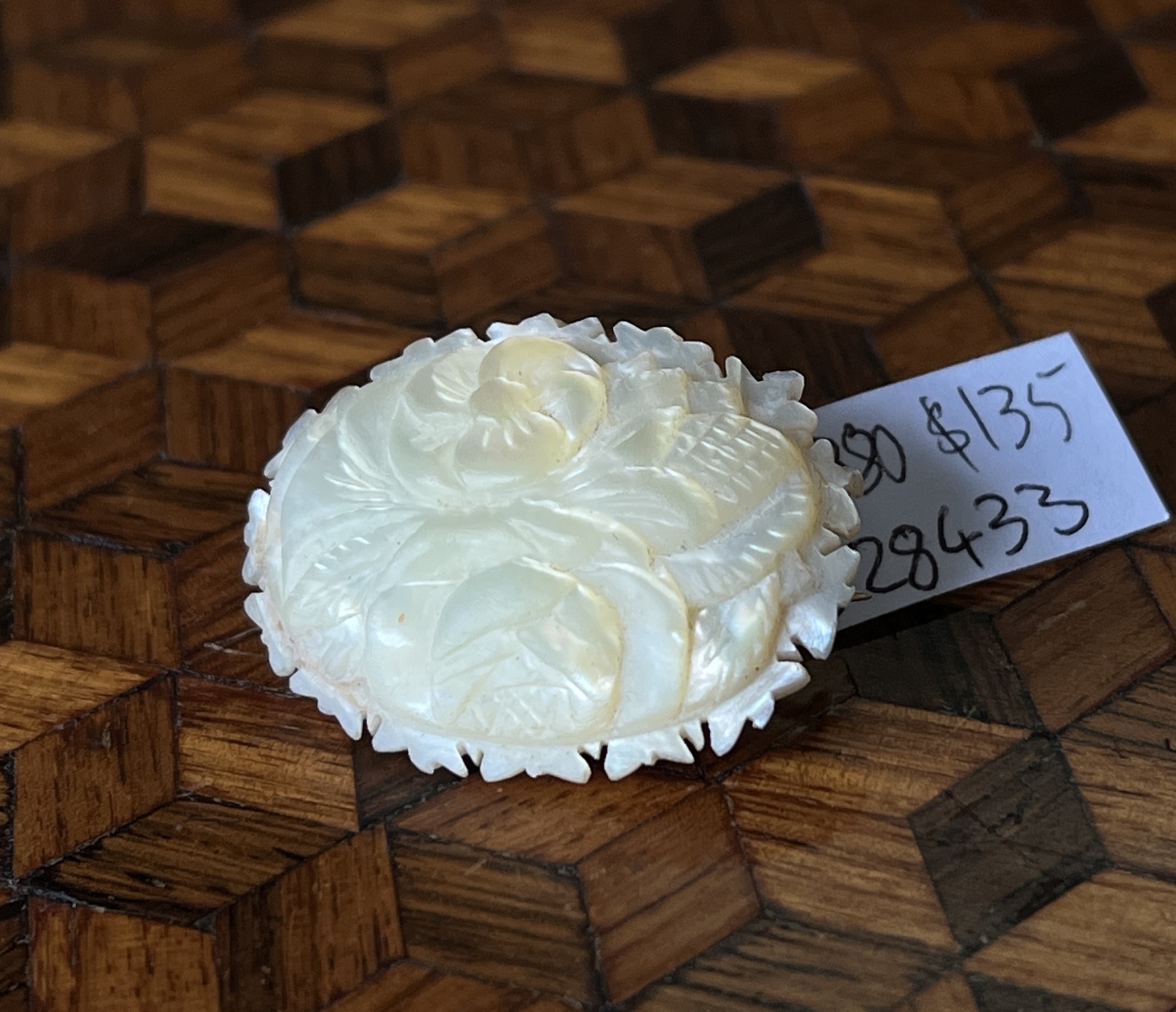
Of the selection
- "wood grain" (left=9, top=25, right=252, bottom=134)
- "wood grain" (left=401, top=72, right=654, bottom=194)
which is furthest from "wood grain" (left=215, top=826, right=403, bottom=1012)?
"wood grain" (left=9, top=25, right=252, bottom=134)

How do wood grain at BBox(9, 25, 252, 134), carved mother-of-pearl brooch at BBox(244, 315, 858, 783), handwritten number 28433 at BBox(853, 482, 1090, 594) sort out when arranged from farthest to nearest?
wood grain at BBox(9, 25, 252, 134) → handwritten number 28433 at BBox(853, 482, 1090, 594) → carved mother-of-pearl brooch at BBox(244, 315, 858, 783)

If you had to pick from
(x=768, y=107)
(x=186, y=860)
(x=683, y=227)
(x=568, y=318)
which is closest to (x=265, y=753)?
(x=186, y=860)

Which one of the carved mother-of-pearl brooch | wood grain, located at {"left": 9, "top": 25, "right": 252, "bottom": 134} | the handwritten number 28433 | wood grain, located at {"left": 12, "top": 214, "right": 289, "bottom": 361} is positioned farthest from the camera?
wood grain, located at {"left": 9, "top": 25, "right": 252, "bottom": 134}

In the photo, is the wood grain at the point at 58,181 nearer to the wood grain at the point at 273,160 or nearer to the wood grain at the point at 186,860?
the wood grain at the point at 273,160

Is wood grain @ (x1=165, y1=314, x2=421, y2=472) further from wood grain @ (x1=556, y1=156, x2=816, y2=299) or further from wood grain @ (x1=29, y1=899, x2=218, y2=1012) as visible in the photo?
wood grain @ (x1=29, y1=899, x2=218, y2=1012)

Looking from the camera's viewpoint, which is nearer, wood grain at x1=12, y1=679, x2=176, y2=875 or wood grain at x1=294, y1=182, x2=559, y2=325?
wood grain at x1=12, y1=679, x2=176, y2=875

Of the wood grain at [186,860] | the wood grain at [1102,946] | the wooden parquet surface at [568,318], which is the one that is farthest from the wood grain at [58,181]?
the wood grain at [1102,946]
